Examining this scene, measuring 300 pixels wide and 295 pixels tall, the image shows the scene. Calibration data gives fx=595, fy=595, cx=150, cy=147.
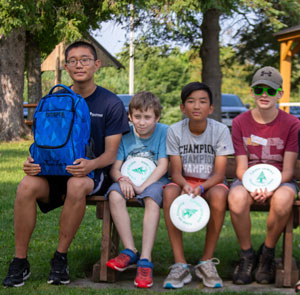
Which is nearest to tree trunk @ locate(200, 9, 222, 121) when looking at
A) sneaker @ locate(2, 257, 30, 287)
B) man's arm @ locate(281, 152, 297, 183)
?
man's arm @ locate(281, 152, 297, 183)

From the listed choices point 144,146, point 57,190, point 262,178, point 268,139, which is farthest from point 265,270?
point 57,190

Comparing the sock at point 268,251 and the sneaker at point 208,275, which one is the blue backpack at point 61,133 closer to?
the sneaker at point 208,275

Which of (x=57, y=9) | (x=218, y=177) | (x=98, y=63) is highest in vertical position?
(x=57, y=9)

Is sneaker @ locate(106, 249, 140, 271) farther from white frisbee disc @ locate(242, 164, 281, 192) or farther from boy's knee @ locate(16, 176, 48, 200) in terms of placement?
white frisbee disc @ locate(242, 164, 281, 192)

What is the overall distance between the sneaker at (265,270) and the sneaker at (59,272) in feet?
4.42

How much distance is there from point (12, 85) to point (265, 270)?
1325cm

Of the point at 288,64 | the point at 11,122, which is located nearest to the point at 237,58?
the point at 288,64

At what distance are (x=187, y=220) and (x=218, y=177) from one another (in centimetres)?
42

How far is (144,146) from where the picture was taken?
4562 millimetres

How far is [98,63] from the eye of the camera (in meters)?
4.57

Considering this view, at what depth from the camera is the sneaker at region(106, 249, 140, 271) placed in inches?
161

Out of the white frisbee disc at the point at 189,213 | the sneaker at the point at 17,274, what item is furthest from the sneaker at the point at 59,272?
the white frisbee disc at the point at 189,213

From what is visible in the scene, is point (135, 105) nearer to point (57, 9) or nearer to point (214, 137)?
point (214, 137)

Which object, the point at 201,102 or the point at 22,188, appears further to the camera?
the point at 201,102
